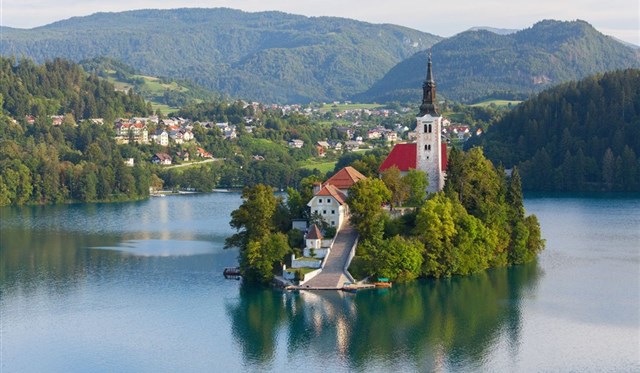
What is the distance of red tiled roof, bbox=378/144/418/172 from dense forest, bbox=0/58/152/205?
4181 cm

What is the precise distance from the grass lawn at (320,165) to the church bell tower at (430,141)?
48910 mm

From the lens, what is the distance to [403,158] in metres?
59.0

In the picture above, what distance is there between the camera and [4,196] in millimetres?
90500

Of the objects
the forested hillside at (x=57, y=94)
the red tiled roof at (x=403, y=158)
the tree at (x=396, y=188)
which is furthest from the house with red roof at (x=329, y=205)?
the forested hillside at (x=57, y=94)

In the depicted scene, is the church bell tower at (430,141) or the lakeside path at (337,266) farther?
the church bell tower at (430,141)

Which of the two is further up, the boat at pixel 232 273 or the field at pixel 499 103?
the field at pixel 499 103

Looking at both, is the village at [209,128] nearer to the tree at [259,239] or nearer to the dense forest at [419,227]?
the tree at [259,239]

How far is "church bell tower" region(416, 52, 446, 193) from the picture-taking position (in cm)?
5741

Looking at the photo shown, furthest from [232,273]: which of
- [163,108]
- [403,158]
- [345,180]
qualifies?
[163,108]

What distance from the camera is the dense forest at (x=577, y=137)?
315ft

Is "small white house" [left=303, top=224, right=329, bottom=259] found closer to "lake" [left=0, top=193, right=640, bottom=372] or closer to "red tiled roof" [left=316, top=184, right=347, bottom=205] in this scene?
"red tiled roof" [left=316, top=184, right=347, bottom=205]

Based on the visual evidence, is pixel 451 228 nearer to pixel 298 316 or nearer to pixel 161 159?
pixel 298 316

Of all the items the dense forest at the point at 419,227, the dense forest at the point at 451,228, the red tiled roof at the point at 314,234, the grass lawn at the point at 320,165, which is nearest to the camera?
the dense forest at the point at 451,228

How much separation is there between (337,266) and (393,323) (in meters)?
7.12
